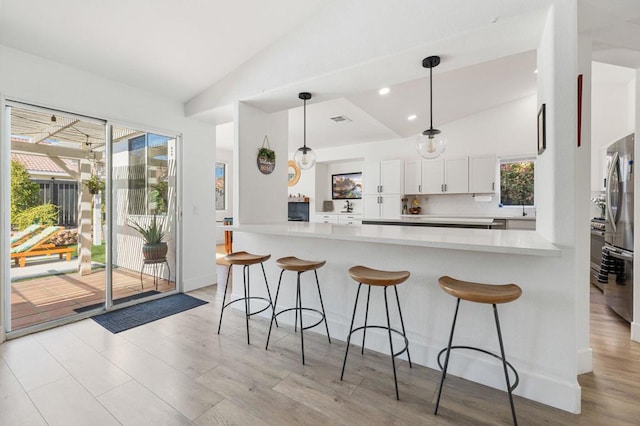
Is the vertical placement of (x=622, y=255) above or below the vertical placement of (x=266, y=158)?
below

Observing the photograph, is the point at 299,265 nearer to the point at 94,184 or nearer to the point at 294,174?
the point at 94,184

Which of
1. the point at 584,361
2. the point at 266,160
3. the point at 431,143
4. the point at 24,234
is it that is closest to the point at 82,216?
the point at 24,234

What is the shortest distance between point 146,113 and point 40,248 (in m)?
1.77

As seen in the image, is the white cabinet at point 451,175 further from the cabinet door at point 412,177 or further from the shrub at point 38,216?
the shrub at point 38,216

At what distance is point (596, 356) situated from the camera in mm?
2230

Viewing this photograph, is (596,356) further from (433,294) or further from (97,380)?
(97,380)

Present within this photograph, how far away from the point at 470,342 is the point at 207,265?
11.1 feet

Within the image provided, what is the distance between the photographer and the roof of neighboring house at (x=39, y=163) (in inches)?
103

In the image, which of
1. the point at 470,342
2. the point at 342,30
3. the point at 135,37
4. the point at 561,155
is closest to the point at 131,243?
the point at 135,37

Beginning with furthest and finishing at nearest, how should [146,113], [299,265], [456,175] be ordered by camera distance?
1. [456,175]
2. [146,113]
3. [299,265]

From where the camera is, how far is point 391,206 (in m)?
6.19

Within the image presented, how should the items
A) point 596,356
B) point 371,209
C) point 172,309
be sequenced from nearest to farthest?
point 596,356 < point 172,309 < point 371,209

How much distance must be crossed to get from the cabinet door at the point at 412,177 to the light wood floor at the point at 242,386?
12.9 ft

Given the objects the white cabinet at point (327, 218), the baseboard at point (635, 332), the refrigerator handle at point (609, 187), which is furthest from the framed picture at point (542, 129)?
the white cabinet at point (327, 218)
